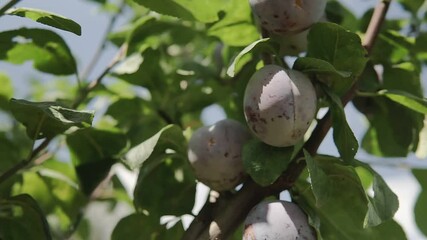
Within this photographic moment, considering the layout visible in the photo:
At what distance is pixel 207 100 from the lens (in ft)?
3.22

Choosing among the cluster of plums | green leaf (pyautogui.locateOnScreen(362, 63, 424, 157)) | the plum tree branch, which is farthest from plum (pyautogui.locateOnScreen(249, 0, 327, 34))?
green leaf (pyautogui.locateOnScreen(362, 63, 424, 157))

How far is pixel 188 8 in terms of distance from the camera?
767mm

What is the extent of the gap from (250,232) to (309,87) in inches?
5.8

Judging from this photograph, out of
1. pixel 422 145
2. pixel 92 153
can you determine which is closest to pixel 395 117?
pixel 422 145

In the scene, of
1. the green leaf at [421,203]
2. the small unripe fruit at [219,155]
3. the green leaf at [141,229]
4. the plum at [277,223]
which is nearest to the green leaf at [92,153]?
the green leaf at [141,229]

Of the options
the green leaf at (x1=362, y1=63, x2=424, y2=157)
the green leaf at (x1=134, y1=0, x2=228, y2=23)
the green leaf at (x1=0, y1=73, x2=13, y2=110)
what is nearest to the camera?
the green leaf at (x1=134, y1=0, x2=228, y2=23)

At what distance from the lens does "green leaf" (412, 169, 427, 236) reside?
92 cm

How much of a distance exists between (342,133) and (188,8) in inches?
8.8

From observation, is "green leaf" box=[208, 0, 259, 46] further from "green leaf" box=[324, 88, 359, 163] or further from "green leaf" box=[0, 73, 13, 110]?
"green leaf" box=[0, 73, 13, 110]

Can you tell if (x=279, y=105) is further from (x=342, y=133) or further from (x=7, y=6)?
(x=7, y=6)

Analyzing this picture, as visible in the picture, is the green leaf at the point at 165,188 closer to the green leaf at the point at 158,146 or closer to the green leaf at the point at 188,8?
the green leaf at the point at 158,146

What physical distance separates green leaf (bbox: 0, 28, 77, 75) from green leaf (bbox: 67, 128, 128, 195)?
11cm

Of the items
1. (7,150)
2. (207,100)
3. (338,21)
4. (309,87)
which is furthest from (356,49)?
(7,150)

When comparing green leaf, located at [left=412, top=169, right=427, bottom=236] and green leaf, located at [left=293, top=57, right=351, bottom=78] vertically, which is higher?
green leaf, located at [left=293, top=57, right=351, bottom=78]
